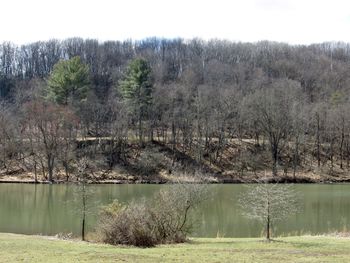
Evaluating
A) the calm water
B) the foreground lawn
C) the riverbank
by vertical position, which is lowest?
the riverbank

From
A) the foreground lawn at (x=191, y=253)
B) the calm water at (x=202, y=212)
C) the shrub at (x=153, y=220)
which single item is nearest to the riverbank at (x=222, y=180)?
the calm water at (x=202, y=212)

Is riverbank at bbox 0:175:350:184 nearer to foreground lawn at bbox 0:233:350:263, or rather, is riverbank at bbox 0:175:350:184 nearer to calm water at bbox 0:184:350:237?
calm water at bbox 0:184:350:237

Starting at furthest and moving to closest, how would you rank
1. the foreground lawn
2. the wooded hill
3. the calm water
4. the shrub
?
the wooded hill → the calm water → the shrub → the foreground lawn

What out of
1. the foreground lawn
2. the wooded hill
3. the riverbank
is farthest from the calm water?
the wooded hill

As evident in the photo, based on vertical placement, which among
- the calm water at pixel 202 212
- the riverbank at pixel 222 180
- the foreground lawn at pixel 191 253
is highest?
the foreground lawn at pixel 191 253

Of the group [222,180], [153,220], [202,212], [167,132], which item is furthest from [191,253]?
[167,132]

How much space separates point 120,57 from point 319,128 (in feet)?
247

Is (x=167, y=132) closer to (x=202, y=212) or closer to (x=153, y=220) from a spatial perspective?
(x=202, y=212)

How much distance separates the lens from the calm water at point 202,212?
31734 millimetres

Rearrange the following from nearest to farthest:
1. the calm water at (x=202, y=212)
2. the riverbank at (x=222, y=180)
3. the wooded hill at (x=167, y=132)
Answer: the calm water at (x=202, y=212), the riverbank at (x=222, y=180), the wooded hill at (x=167, y=132)

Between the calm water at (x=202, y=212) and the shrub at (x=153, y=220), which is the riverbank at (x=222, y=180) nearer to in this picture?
the calm water at (x=202, y=212)

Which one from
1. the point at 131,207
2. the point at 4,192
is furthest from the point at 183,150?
the point at 131,207

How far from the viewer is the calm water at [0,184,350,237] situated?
31.7m

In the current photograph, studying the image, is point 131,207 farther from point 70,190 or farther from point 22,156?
point 22,156
